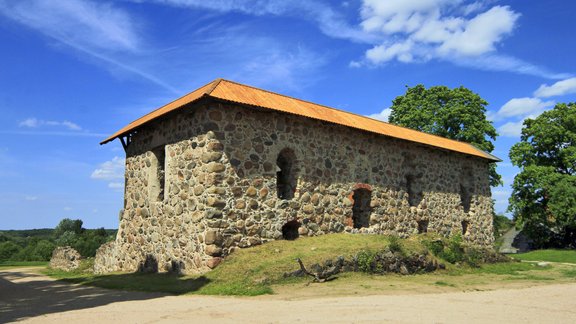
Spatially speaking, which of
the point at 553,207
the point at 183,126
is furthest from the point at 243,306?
the point at 553,207

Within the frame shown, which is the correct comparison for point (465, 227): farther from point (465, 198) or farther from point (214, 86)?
point (214, 86)

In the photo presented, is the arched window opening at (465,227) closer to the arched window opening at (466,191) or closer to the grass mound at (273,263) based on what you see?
the arched window opening at (466,191)

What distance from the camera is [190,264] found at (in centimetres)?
1214

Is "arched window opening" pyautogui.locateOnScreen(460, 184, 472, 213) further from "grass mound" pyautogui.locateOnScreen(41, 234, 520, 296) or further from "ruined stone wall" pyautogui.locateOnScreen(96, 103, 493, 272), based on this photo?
"grass mound" pyautogui.locateOnScreen(41, 234, 520, 296)

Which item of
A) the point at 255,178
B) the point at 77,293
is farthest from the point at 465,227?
the point at 77,293

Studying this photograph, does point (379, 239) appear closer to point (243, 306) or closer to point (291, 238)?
point (291, 238)

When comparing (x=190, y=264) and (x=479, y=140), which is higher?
(x=479, y=140)

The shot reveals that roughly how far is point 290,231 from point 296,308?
6233 mm

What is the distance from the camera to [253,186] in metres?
12.6

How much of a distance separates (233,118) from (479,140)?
22.3 meters

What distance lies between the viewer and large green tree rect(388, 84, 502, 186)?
2947cm

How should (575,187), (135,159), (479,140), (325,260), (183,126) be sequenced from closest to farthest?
(325,260)
(183,126)
(135,159)
(575,187)
(479,140)

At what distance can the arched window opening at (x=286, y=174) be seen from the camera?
1384 cm

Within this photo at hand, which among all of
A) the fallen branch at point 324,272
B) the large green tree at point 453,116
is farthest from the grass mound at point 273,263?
the large green tree at point 453,116
